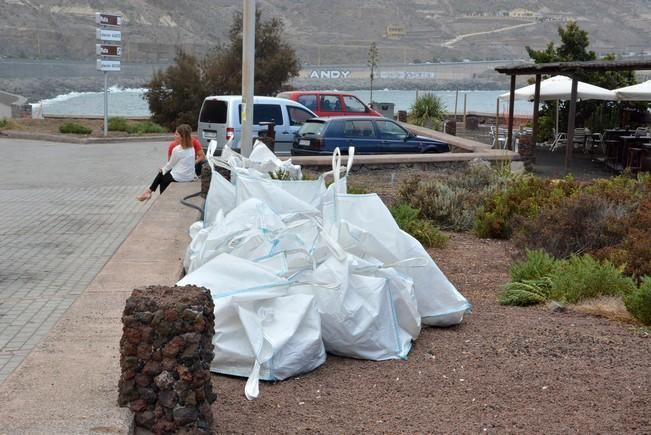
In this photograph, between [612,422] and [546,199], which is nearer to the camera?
[612,422]

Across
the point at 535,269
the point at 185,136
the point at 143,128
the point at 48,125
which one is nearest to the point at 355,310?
the point at 535,269

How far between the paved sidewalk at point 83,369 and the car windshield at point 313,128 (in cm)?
1151

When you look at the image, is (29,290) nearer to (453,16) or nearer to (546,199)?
(546,199)

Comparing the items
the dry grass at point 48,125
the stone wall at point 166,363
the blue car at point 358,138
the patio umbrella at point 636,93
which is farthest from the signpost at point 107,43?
the stone wall at point 166,363

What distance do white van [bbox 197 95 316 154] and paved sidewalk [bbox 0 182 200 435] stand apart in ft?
42.3

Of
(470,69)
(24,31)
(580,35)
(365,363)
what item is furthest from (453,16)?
(365,363)

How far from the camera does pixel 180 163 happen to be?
14.0 m

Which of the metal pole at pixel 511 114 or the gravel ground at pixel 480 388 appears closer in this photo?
the gravel ground at pixel 480 388

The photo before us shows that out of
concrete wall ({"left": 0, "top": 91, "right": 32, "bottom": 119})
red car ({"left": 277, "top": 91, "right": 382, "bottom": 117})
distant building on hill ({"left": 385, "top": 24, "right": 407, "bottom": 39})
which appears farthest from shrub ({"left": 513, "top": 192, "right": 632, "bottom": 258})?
distant building on hill ({"left": 385, "top": 24, "right": 407, "bottom": 39})

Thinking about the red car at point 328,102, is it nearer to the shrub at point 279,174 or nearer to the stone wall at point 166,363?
the shrub at point 279,174

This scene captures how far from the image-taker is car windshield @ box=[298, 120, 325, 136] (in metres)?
20.1

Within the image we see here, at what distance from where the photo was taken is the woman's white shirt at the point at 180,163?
13.9 m

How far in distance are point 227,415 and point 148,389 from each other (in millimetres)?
681

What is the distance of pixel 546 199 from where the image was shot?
1173 centimetres
